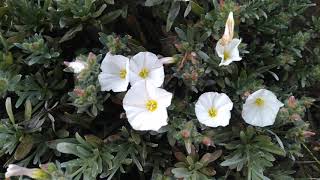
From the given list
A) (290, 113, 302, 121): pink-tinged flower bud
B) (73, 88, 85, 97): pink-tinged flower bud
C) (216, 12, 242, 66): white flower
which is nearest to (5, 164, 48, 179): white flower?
(73, 88, 85, 97): pink-tinged flower bud

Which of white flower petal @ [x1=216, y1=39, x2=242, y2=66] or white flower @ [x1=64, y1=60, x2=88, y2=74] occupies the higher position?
white flower petal @ [x1=216, y1=39, x2=242, y2=66]

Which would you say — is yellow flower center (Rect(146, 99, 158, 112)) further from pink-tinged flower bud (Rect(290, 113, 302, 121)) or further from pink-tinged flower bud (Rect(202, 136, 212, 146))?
pink-tinged flower bud (Rect(290, 113, 302, 121))

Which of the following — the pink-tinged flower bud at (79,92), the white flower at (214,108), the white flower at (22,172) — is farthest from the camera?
the white flower at (214,108)

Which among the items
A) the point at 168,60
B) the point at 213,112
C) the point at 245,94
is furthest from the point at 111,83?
the point at 245,94

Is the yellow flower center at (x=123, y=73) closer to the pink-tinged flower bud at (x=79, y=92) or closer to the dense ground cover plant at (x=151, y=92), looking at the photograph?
the dense ground cover plant at (x=151, y=92)

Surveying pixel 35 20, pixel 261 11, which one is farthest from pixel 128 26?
pixel 261 11

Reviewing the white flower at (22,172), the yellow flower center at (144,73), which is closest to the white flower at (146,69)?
the yellow flower center at (144,73)

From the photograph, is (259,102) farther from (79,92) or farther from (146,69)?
(79,92)

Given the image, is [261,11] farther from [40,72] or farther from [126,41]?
[40,72]
